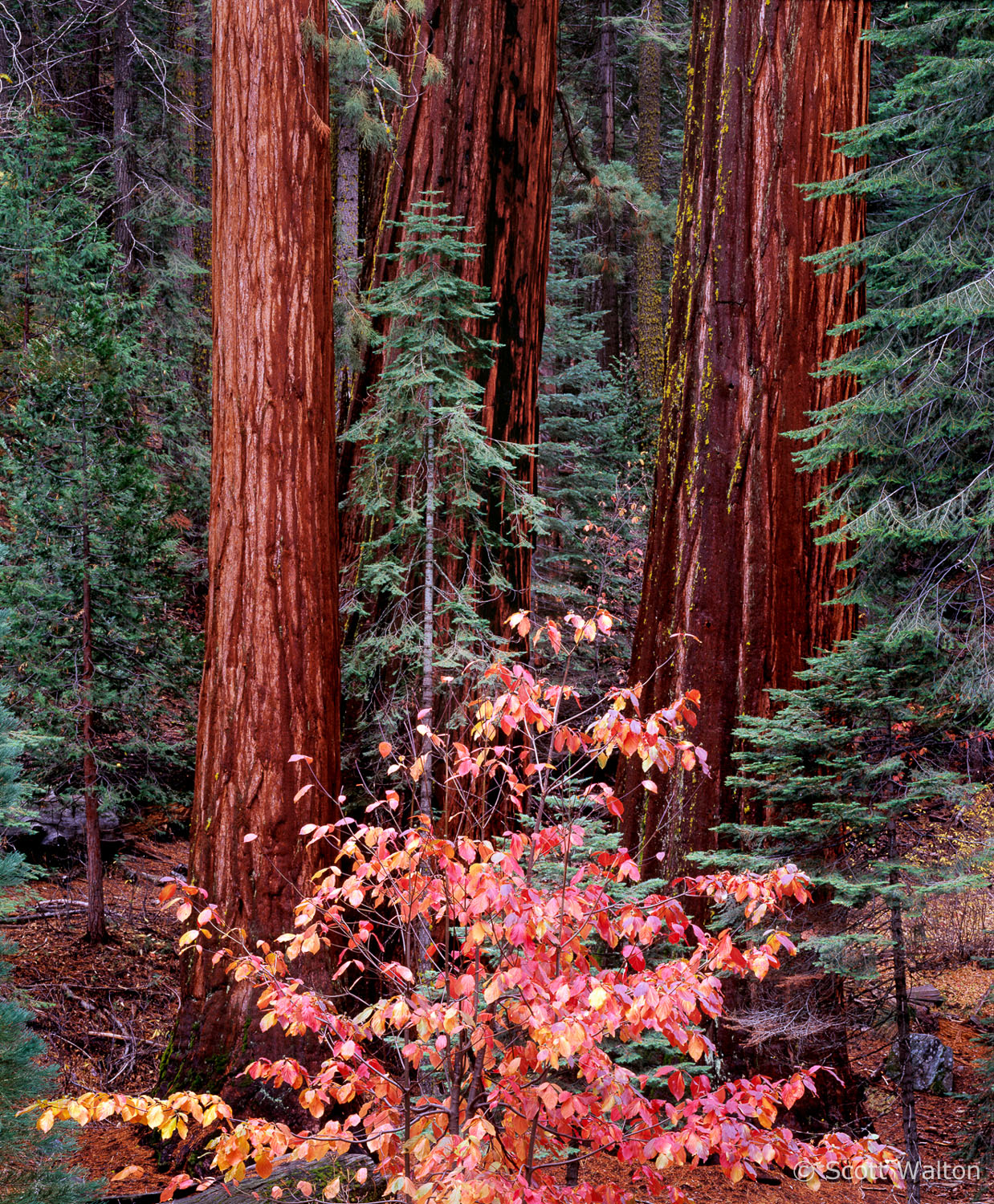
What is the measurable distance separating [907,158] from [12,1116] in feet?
16.0

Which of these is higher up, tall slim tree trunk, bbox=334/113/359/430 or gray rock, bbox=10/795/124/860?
tall slim tree trunk, bbox=334/113/359/430

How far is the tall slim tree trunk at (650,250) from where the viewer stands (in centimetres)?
1566

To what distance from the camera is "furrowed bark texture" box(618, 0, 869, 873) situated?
479cm

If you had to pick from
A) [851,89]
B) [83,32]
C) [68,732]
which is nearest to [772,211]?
[851,89]

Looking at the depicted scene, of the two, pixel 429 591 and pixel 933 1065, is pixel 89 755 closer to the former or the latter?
pixel 429 591

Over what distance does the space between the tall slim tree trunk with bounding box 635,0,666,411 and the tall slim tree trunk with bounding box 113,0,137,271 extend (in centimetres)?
805

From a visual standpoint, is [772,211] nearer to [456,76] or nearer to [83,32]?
[456,76]

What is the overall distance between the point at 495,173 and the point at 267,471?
3.16 m

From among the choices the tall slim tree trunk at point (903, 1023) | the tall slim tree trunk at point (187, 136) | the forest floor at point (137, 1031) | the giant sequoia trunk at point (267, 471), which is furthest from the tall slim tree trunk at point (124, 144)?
the tall slim tree trunk at point (903, 1023)

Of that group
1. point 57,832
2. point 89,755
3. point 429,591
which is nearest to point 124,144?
point 57,832

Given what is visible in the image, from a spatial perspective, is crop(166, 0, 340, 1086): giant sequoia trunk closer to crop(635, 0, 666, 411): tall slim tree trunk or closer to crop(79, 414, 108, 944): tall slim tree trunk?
crop(79, 414, 108, 944): tall slim tree trunk

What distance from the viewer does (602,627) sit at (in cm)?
287

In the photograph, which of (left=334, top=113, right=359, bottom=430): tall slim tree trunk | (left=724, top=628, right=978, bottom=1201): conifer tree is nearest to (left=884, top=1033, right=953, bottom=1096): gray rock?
(left=724, top=628, right=978, bottom=1201): conifer tree

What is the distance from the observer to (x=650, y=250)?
16.6 meters
